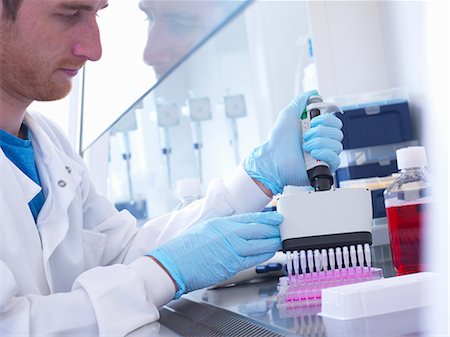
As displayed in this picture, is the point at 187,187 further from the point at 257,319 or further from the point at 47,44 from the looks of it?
the point at 257,319

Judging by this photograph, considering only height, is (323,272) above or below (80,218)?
below

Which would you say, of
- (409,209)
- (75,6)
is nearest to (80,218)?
(75,6)

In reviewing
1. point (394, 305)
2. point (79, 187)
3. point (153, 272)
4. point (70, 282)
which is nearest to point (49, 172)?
point (79, 187)

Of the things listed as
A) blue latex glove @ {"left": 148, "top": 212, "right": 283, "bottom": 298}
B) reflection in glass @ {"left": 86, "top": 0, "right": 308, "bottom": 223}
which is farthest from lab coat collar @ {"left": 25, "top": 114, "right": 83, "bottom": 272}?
reflection in glass @ {"left": 86, "top": 0, "right": 308, "bottom": 223}

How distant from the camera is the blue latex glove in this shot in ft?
4.01

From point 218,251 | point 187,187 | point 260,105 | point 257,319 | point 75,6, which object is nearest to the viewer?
point 257,319

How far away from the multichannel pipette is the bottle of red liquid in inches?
2.7

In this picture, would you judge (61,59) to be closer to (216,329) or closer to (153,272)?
(153,272)

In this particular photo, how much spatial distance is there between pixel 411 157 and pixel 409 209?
0.32 feet

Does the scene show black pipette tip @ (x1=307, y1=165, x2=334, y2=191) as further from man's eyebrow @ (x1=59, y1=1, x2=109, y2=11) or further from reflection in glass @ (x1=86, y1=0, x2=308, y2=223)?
reflection in glass @ (x1=86, y1=0, x2=308, y2=223)

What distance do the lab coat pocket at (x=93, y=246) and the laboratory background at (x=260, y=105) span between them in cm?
31

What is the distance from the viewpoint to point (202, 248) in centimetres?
124

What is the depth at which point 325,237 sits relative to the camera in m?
1.07

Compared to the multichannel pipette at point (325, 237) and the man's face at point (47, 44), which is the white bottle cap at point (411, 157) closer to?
the multichannel pipette at point (325, 237)
